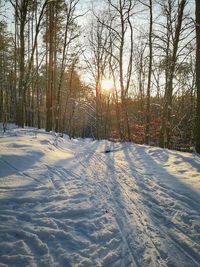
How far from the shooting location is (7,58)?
105 feet

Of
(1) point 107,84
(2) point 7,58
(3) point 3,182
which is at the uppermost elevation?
(2) point 7,58

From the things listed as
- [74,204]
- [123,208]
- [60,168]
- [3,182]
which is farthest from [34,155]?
[123,208]

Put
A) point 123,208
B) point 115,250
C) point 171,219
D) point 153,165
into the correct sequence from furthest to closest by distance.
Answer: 1. point 153,165
2. point 123,208
3. point 171,219
4. point 115,250

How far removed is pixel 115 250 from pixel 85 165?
5.44 metres

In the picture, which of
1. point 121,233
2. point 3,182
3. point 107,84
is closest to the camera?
point 121,233

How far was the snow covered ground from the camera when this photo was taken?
327 centimetres

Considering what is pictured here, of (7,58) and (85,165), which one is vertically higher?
(7,58)

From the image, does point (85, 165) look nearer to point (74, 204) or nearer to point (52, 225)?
point (74, 204)

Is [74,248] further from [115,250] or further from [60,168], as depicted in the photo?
[60,168]

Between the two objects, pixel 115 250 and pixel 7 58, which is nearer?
pixel 115 250

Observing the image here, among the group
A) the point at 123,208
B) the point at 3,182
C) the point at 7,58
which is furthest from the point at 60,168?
the point at 7,58

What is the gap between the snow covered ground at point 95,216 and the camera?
327 centimetres

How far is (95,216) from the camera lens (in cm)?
448

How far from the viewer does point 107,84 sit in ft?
99.8
